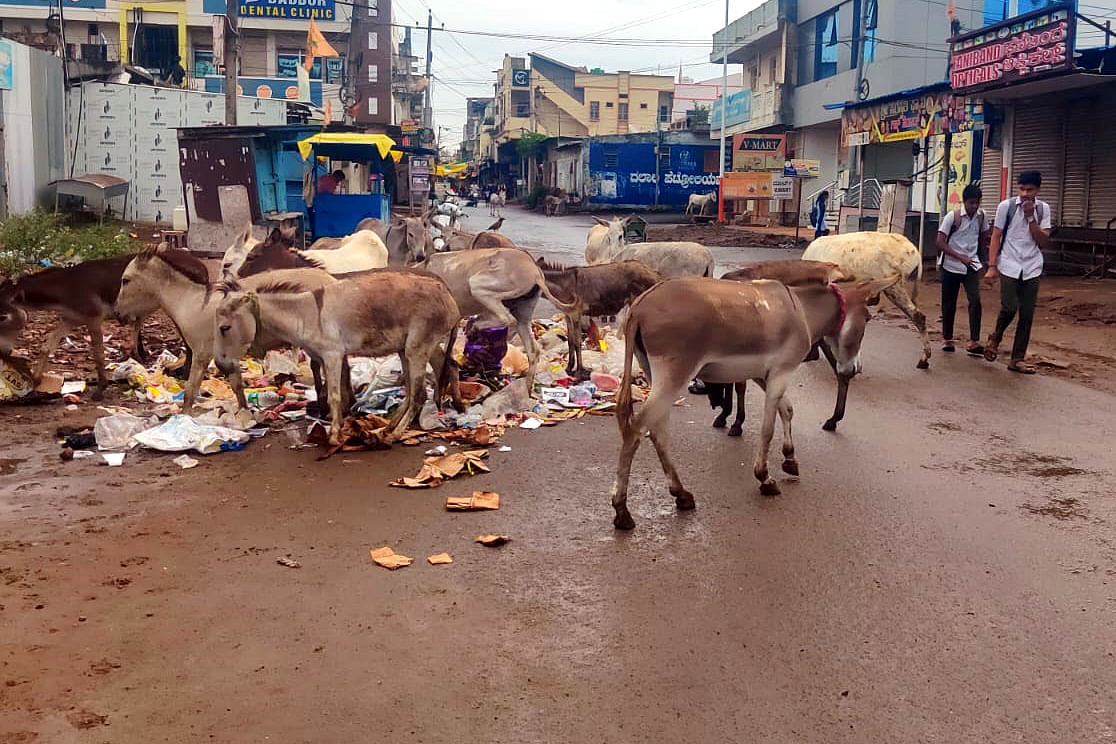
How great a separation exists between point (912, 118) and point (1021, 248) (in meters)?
14.5

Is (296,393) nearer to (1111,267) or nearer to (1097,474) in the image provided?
(1097,474)

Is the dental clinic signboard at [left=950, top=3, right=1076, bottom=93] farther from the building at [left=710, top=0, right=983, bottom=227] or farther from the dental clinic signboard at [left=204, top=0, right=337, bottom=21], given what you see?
the dental clinic signboard at [left=204, top=0, right=337, bottom=21]

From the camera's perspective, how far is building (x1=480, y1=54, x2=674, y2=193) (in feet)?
249

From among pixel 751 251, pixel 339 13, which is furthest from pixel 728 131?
pixel 751 251

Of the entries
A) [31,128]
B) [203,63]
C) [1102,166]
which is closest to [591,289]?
[1102,166]

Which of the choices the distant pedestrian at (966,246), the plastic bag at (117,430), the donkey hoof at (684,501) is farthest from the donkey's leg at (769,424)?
the distant pedestrian at (966,246)

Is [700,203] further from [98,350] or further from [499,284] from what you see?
[98,350]

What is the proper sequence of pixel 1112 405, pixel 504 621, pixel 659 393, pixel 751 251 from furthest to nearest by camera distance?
1. pixel 751 251
2. pixel 1112 405
3. pixel 659 393
4. pixel 504 621

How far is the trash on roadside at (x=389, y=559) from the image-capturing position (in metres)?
4.92

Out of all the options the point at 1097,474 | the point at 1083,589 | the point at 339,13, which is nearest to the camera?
the point at 1083,589

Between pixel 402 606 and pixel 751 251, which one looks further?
pixel 751 251

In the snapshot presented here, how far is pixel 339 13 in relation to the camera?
4562cm

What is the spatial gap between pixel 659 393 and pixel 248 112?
1081 inches

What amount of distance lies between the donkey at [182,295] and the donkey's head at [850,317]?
12.4 ft
